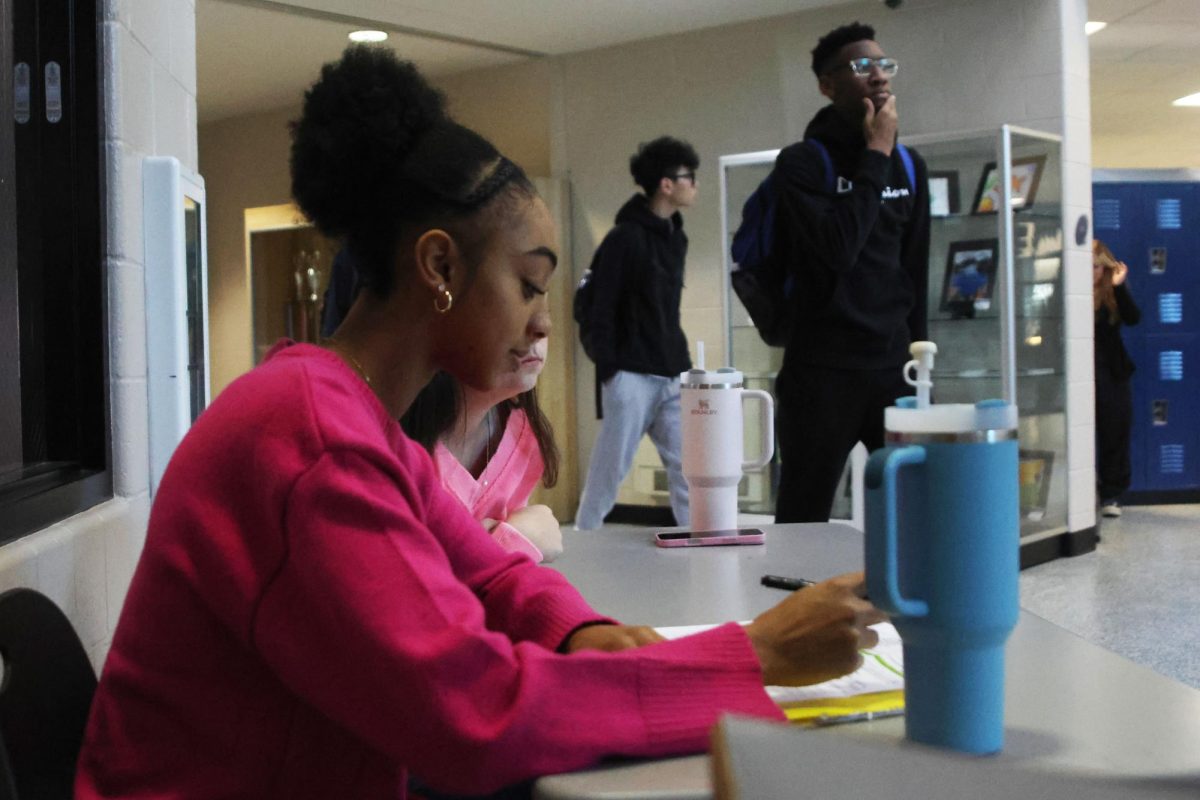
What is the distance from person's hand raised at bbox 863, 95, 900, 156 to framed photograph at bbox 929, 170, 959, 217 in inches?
89.0

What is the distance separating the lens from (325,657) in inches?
30.4

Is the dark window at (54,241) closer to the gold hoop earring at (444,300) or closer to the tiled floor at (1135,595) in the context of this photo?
the gold hoop earring at (444,300)

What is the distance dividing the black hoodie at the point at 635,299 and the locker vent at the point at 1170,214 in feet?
12.5

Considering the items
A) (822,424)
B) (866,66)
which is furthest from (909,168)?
(822,424)

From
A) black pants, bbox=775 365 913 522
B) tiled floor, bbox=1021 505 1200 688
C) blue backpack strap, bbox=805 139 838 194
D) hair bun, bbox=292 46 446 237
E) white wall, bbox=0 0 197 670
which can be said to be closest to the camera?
hair bun, bbox=292 46 446 237

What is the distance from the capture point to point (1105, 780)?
0.33 meters

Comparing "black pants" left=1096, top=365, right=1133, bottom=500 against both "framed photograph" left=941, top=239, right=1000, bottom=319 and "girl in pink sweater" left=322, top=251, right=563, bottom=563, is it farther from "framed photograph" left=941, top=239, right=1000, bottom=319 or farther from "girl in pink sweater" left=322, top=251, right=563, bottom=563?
"girl in pink sweater" left=322, top=251, right=563, bottom=563

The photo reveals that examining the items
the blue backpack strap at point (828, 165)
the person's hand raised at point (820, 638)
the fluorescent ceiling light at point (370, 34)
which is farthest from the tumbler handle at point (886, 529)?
the fluorescent ceiling light at point (370, 34)

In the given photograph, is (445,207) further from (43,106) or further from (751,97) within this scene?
(751,97)

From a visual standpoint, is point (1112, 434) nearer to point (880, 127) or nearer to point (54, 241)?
point (880, 127)

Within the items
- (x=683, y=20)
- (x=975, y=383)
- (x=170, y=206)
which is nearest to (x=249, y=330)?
(x=683, y=20)

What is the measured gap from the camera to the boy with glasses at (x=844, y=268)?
8.95 feet

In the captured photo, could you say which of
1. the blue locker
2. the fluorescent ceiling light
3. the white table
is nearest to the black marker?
the white table

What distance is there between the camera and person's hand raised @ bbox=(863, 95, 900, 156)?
9.39ft
